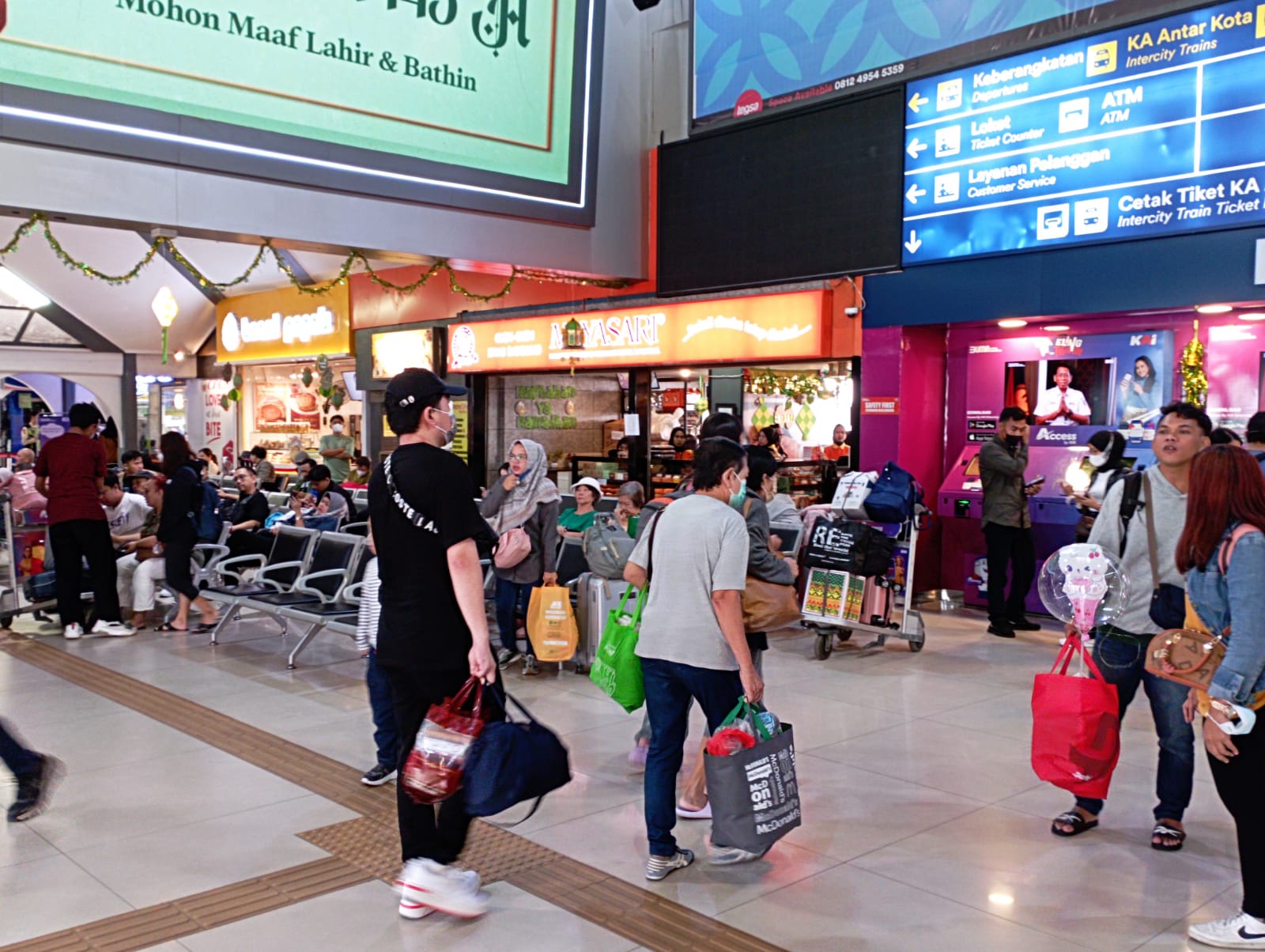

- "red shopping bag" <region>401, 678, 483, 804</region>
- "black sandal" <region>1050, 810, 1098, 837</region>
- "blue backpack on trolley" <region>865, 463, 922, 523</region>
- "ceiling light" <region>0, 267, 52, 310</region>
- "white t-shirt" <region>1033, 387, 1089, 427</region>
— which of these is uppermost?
"ceiling light" <region>0, 267, 52, 310</region>

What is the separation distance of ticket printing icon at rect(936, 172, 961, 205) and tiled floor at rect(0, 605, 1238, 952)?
13.9ft

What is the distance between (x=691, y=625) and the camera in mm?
3668

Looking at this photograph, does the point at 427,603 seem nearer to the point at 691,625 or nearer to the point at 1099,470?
the point at 691,625

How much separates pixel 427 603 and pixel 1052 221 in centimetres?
679

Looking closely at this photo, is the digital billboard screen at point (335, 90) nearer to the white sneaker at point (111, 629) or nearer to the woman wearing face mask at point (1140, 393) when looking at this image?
the white sneaker at point (111, 629)

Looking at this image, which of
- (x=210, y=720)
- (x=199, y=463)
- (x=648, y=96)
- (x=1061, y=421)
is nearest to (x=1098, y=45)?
(x=1061, y=421)

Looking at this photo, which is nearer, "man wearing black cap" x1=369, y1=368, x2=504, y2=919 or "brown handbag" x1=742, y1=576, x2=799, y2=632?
"man wearing black cap" x1=369, y1=368, x2=504, y2=919

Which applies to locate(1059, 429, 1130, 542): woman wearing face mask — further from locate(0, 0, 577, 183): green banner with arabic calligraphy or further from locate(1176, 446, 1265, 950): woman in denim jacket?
locate(0, 0, 577, 183): green banner with arabic calligraphy

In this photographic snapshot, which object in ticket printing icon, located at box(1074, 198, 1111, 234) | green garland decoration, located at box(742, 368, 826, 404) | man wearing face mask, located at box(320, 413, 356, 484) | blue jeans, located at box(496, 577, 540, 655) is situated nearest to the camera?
blue jeans, located at box(496, 577, 540, 655)

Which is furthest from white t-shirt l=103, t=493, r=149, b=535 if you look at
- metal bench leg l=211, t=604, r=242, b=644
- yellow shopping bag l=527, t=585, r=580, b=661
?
yellow shopping bag l=527, t=585, r=580, b=661

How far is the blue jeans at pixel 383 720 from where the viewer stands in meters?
4.78

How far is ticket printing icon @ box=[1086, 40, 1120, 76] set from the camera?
26.2ft

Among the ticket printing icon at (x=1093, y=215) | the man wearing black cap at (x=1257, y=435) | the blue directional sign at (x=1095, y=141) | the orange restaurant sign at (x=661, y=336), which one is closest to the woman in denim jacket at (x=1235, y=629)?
the man wearing black cap at (x=1257, y=435)

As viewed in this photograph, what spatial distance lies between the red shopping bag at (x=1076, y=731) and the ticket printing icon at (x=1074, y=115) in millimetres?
5612
